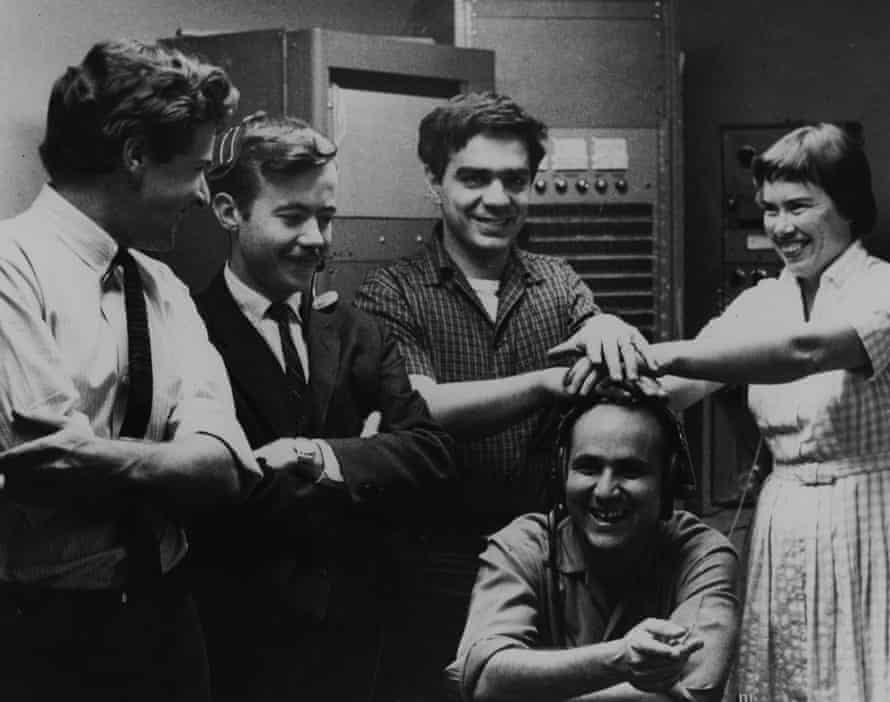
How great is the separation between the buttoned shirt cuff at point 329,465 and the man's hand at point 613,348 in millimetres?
459

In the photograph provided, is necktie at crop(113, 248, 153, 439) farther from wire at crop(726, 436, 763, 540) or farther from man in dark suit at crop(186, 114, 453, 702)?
wire at crop(726, 436, 763, 540)

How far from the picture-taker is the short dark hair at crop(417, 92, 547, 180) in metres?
3.10

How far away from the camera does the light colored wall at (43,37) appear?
3615 mm

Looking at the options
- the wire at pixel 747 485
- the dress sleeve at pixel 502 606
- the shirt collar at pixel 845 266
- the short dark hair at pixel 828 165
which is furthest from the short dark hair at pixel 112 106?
the wire at pixel 747 485

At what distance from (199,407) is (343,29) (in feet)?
8.59

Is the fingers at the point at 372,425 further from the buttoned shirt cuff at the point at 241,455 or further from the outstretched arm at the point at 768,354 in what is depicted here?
the outstretched arm at the point at 768,354

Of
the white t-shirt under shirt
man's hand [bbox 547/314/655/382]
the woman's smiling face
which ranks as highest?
the woman's smiling face

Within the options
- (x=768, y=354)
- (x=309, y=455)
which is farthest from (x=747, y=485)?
(x=309, y=455)

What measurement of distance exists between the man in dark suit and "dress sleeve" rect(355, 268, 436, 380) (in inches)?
6.0

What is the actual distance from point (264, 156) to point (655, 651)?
1.29m

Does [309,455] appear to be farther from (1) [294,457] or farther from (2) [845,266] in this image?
(2) [845,266]

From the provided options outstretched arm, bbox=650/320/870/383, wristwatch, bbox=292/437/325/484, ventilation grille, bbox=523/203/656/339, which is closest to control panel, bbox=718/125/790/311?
ventilation grille, bbox=523/203/656/339

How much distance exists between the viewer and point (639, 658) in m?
1.92

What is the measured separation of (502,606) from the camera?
2.20 metres
